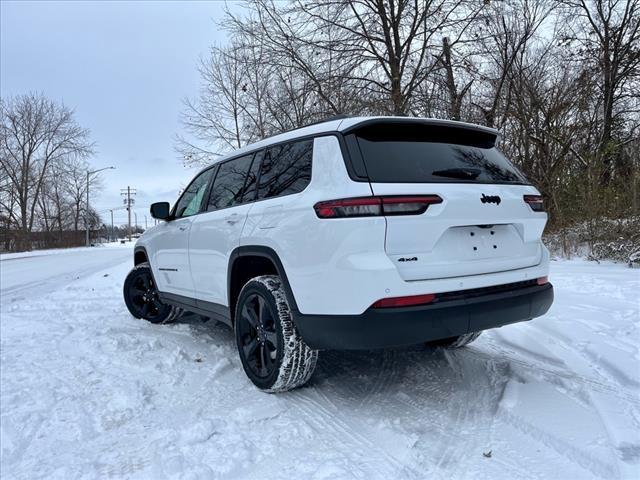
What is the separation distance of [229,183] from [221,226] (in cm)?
46

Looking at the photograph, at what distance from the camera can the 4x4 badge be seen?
8.54 feet

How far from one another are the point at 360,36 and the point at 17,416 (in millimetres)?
13123

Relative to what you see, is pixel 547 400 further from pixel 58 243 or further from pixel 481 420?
pixel 58 243

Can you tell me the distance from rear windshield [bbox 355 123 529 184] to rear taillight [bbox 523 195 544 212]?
0.13 meters

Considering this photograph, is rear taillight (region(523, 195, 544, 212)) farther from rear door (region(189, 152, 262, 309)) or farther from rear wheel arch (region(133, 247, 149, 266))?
rear wheel arch (region(133, 247, 149, 266))

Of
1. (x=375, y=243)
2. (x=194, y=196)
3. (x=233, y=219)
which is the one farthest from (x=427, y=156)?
(x=194, y=196)

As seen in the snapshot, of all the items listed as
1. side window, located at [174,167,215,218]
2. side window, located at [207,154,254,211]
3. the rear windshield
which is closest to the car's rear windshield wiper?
the rear windshield

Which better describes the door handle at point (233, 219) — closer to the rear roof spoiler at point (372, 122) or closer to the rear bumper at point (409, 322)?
the rear bumper at point (409, 322)

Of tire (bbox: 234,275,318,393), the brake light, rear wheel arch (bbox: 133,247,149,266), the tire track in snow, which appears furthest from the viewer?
rear wheel arch (bbox: 133,247,149,266)

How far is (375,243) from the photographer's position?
233 centimetres

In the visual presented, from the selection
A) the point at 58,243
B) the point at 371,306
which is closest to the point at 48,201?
the point at 58,243

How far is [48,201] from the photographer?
46.6 metres

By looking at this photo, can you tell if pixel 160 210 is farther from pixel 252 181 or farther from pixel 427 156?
pixel 427 156

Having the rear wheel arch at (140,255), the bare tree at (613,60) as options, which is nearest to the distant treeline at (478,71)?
the bare tree at (613,60)
